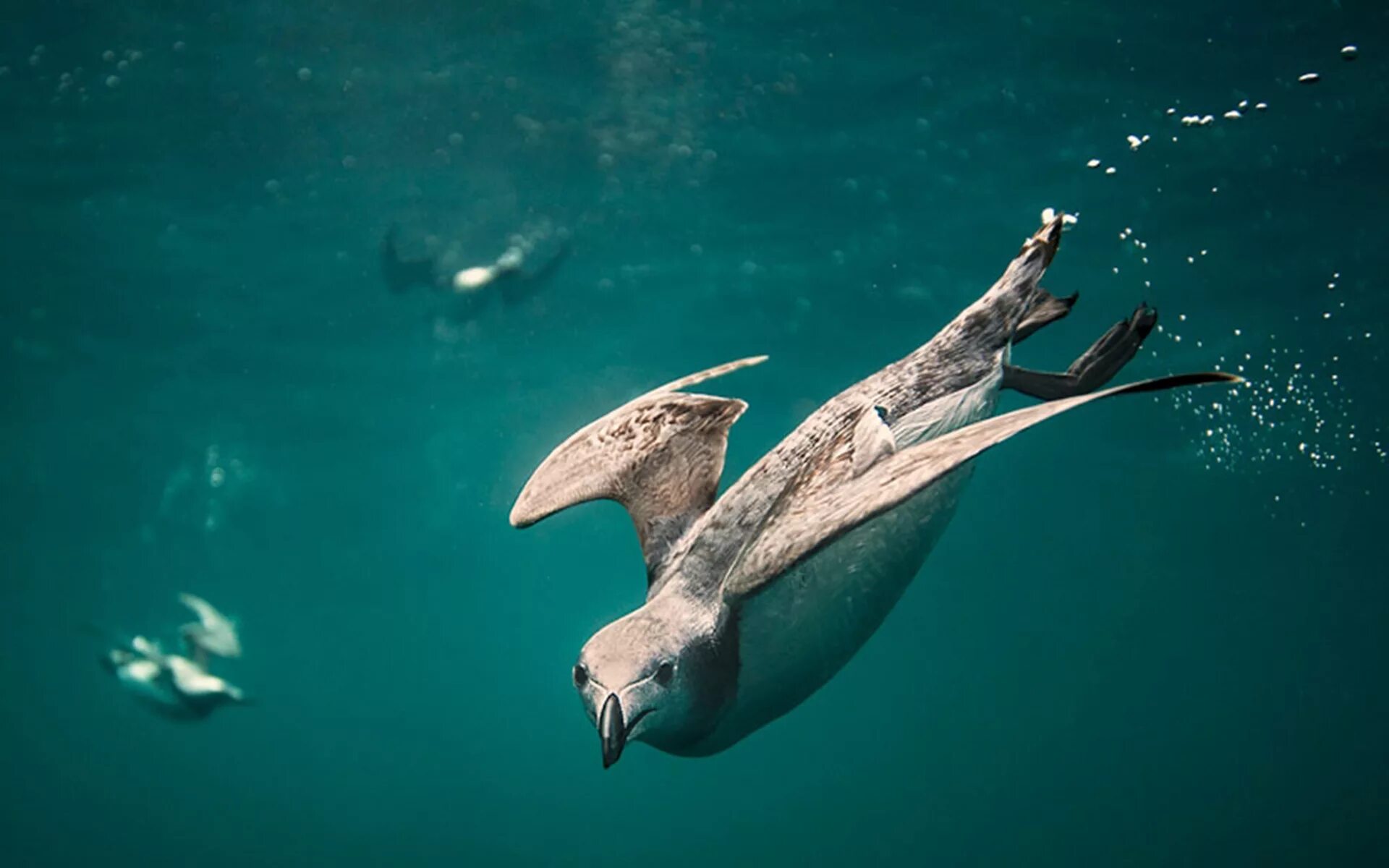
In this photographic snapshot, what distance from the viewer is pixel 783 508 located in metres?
2.21

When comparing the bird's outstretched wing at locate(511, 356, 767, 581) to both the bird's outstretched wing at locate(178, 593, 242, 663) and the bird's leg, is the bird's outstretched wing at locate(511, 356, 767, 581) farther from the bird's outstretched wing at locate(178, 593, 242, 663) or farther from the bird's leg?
the bird's outstretched wing at locate(178, 593, 242, 663)

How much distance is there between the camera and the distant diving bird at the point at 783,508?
6.38 feet

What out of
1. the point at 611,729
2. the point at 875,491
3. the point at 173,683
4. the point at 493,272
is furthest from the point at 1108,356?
the point at 173,683

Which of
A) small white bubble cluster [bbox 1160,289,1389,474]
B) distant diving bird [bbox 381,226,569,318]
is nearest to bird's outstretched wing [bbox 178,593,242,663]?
distant diving bird [bbox 381,226,569,318]

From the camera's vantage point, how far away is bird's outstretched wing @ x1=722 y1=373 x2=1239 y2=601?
1.65 m

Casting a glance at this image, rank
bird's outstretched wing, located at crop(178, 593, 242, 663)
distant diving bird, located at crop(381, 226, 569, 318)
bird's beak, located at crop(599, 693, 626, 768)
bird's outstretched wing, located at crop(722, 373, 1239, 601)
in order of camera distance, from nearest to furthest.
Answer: bird's outstretched wing, located at crop(722, 373, 1239, 601)
bird's beak, located at crop(599, 693, 626, 768)
distant diving bird, located at crop(381, 226, 569, 318)
bird's outstretched wing, located at crop(178, 593, 242, 663)

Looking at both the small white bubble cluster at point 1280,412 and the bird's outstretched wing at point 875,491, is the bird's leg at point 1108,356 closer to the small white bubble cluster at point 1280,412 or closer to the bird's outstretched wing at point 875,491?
the bird's outstretched wing at point 875,491

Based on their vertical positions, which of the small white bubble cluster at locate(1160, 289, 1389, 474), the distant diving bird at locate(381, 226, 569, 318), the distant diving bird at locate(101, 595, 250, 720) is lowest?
the distant diving bird at locate(101, 595, 250, 720)

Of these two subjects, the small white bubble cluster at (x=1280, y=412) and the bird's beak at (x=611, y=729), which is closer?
the bird's beak at (x=611, y=729)

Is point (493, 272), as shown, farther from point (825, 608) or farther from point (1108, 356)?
point (825, 608)

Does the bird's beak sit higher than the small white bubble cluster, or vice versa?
the bird's beak

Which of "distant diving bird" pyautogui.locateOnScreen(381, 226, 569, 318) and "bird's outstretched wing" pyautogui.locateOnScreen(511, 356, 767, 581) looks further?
"distant diving bird" pyautogui.locateOnScreen(381, 226, 569, 318)

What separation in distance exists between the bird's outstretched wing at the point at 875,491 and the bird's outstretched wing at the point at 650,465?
1.23 m

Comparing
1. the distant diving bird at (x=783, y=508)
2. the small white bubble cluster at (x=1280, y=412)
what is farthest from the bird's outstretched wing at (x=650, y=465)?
the small white bubble cluster at (x=1280, y=412)
